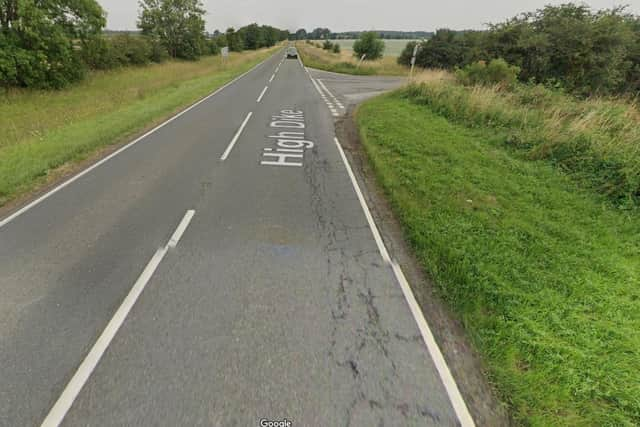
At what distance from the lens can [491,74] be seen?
45.5 feet

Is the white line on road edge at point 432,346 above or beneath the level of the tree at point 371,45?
beneath

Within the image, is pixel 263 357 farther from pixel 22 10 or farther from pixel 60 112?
pixel 22 10

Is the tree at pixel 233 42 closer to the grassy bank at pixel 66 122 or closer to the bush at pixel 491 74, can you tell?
the grassy bank at pixel 66 122

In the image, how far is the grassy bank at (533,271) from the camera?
2.25 m

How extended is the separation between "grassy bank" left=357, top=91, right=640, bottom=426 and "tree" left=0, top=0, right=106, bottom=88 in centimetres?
2004

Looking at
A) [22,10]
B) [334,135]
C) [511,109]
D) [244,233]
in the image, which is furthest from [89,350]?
[22,10]

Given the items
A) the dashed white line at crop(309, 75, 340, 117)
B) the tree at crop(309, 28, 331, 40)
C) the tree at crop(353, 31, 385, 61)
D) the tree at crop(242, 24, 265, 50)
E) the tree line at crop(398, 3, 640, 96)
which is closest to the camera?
the dashed white line at crop(309, 75, 340, 117)

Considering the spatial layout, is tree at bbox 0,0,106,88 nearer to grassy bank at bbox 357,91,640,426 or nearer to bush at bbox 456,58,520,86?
grassy bank at bbox 357,91,640,426

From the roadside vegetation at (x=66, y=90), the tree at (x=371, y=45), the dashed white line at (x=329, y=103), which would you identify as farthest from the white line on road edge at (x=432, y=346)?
the tree at (x=371, y=45)

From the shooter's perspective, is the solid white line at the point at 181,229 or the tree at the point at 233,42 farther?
the tree at the point at 233,42

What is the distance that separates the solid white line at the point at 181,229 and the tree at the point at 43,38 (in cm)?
1819

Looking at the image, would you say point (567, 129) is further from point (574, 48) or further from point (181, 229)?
point (574, 48)

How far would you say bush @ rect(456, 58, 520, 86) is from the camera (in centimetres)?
1362


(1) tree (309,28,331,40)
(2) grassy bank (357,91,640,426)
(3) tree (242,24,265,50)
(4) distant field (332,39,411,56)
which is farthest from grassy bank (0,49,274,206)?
(1) tree (309,28,331,40)
